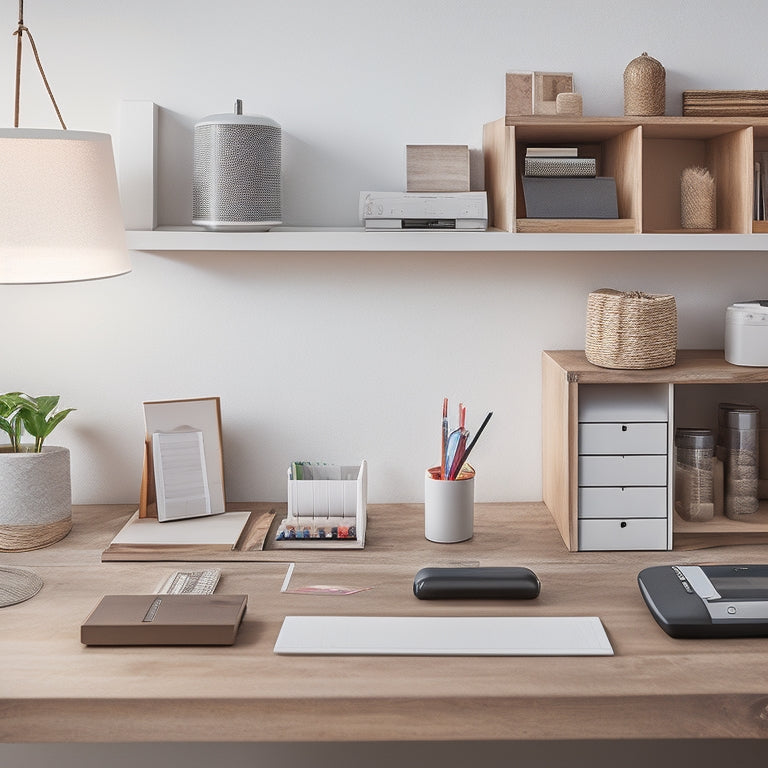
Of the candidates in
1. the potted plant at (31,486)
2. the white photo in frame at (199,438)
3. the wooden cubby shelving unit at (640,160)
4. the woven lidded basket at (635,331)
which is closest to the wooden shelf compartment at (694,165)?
the wooden cubby shelving unit at (640,160)

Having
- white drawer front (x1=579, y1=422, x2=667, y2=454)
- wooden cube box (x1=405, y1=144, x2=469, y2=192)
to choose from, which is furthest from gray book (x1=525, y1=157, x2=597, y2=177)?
white drawer front (x1=579, y1=422, x2=667, y2=454)

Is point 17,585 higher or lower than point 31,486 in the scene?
lower

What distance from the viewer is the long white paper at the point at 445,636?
121 cm

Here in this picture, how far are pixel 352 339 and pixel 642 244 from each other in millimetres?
588

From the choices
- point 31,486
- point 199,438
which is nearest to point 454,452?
point 199,438

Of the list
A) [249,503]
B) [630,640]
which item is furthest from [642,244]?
[249,503]

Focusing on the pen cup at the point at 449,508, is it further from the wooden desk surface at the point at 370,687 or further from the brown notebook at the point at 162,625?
the brown notebook at the point at 162,625

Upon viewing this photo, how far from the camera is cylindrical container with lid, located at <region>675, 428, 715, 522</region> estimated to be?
1.69m

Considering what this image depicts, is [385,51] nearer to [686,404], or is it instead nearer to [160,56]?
[160,56]

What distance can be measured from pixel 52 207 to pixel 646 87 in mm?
1044

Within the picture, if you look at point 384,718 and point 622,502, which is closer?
point 384,718

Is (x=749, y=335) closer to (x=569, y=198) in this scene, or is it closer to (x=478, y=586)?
(x=569, y=198)

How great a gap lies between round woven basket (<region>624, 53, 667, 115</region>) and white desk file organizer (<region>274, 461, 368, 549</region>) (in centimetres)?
82

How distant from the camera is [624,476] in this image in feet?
5.35
